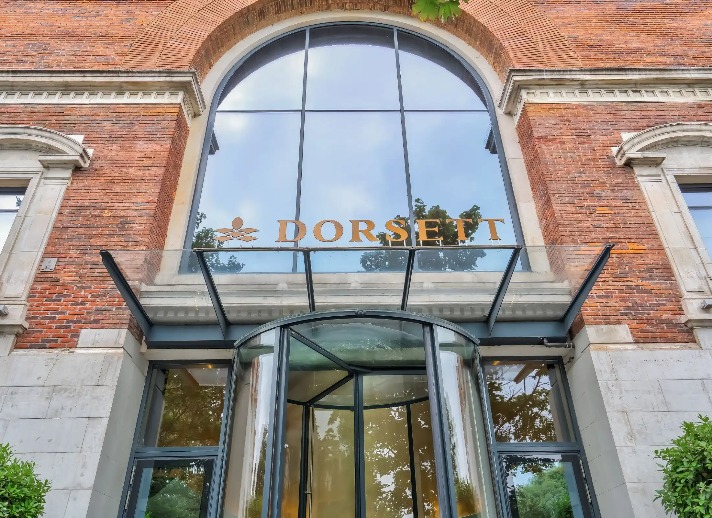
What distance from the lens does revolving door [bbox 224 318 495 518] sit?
5633mm

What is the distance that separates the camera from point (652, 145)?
8688 mm

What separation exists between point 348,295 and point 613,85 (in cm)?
628

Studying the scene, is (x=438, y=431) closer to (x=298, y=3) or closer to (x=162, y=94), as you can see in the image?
(x=162, y=94)

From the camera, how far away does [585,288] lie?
661 centimetres

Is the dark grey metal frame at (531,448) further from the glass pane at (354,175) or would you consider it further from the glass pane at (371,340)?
the glass pane at (354,175)

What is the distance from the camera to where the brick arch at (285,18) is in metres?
10.4

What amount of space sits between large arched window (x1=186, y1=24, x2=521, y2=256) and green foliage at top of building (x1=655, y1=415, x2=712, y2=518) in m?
3.95

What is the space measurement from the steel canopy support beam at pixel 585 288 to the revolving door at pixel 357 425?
145 centimetres

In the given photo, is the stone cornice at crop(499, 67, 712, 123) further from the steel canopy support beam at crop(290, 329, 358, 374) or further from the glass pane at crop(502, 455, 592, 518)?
the glass pane at crop(502, 455, 592, 518)

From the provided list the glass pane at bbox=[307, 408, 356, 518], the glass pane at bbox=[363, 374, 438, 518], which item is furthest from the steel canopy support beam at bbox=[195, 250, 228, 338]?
the glass pane at bbox=[363, 374, 438, 518]

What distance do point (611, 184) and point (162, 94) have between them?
7.47m

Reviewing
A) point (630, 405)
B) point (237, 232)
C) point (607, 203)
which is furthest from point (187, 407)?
point (607, 203)

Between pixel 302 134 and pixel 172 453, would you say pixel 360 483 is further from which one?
pixel 302 134

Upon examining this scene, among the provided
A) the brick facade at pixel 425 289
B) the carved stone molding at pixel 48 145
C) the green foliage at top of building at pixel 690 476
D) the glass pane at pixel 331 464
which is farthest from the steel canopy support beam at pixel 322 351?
the carved stone molding at pixel 48 145
